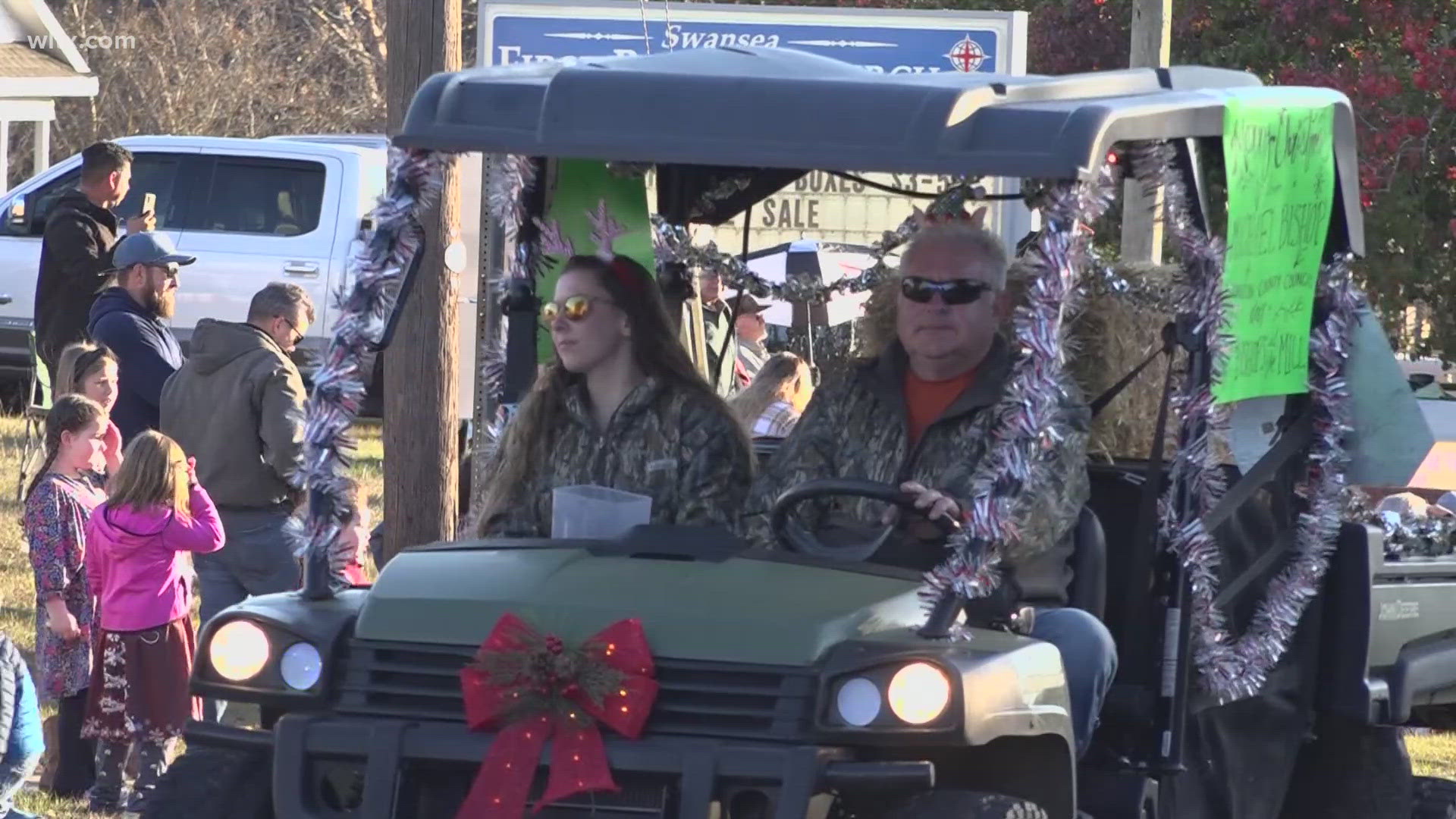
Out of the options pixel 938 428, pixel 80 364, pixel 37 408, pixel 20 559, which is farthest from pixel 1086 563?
pixel 20 559

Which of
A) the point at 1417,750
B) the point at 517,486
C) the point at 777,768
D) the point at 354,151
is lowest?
the point at 1417,750

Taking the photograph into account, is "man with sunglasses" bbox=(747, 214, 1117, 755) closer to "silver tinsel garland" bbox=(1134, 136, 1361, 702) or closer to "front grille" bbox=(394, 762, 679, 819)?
"silver tinsel garland" bbox=(1134, 136, 1361, 702)

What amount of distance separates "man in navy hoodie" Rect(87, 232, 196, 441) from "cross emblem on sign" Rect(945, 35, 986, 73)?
4.47 metres

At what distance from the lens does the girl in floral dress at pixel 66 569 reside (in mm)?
7258

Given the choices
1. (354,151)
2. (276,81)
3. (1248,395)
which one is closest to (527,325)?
(1248,395)

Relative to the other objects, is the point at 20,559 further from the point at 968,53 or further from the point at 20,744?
the point at 20,744

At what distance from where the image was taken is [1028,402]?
4.28 metres

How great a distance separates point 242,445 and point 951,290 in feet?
11.0

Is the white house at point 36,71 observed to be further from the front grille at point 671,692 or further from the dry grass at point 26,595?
the front grille at point 671,692

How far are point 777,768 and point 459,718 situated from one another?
659 millimetres

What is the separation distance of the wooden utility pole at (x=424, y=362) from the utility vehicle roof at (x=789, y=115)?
121 inches

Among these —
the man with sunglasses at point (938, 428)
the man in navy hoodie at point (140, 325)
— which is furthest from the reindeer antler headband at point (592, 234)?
the man in navy hoodie at point (140, 325)

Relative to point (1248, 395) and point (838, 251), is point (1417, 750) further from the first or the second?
point (1248, 395)

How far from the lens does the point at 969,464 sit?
5.02m
